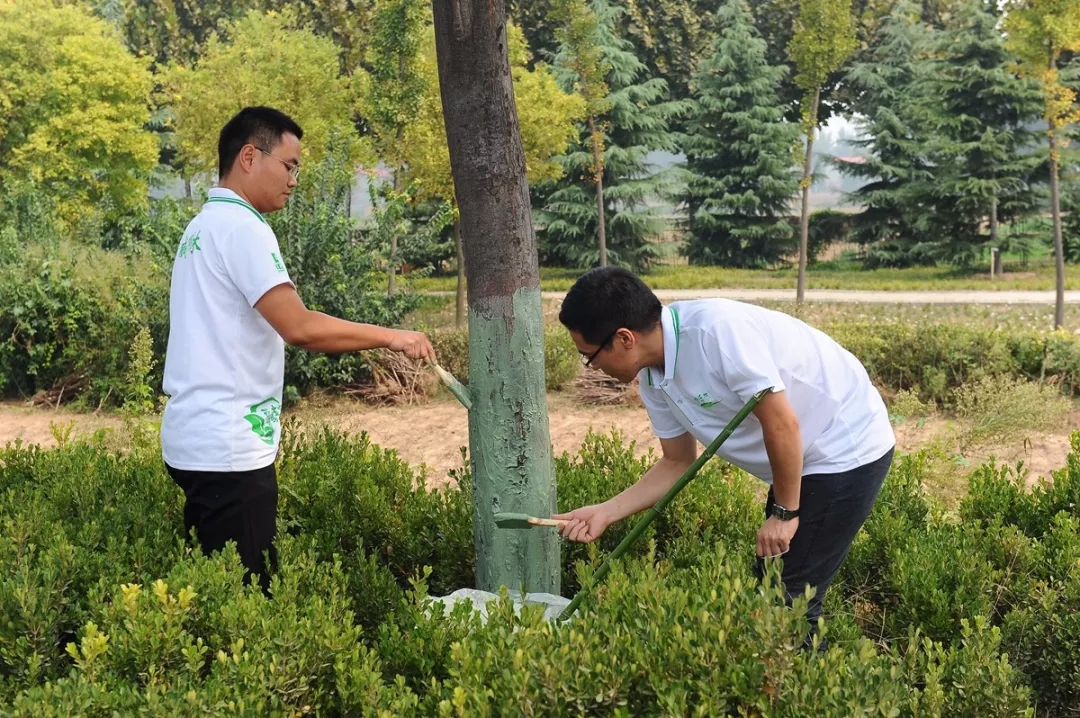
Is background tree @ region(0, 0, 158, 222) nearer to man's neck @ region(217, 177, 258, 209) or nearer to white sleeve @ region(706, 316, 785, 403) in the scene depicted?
man's neck @ region(217, 177, 258, 209)

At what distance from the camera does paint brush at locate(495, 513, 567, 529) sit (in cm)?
270

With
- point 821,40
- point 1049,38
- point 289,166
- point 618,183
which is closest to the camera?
point 289,166

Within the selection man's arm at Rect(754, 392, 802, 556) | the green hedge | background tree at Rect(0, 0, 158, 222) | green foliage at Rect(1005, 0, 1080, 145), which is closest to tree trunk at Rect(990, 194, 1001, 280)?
green foliage at Rect(1005, 0, 1080, 145)

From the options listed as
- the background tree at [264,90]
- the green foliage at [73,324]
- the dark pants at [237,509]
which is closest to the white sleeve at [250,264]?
the dark pants at [237,509]

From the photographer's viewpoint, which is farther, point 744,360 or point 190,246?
point 190,246

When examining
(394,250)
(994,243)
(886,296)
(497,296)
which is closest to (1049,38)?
(886,296)

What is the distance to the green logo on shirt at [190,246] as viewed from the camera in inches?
109

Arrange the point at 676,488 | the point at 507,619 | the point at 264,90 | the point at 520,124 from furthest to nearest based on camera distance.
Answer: the point at 264,90 < the point at 520,124 < the point at 676,488 < the point at 507,619

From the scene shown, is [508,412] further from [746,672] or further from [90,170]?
[90,170]

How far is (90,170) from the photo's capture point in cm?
2059

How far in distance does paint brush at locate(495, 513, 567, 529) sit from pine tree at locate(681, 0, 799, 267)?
2462cm

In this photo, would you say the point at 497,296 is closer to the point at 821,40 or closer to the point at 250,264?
the point at 250,264

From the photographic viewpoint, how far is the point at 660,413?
2.87 metres

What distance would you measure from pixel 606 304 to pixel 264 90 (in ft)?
49.2
